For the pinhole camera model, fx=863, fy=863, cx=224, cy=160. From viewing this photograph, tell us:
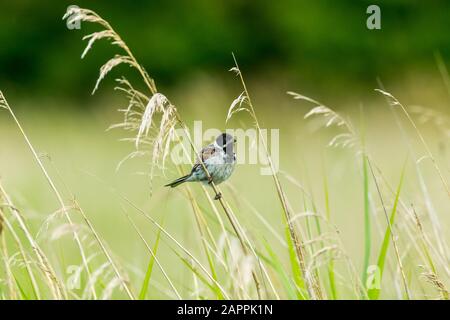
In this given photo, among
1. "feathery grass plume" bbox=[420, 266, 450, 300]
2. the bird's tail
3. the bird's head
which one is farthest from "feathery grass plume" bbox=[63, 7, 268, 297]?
the bird's head

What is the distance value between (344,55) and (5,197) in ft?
51.6

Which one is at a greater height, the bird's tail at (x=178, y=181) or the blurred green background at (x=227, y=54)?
the blurred green background at (x=227, y=54)

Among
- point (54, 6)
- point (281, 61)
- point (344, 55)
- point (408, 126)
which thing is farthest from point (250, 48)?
point (408, 126)

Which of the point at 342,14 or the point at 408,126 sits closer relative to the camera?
the point at 408,126

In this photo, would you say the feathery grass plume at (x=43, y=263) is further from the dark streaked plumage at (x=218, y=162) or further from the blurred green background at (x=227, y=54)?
the blurred green background at (x=227, y=54)

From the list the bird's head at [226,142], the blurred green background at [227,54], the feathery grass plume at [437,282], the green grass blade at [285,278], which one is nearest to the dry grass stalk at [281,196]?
the green grass blade at [285,278]

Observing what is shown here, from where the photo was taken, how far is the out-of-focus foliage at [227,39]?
58.7ft

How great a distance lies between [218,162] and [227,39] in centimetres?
1491

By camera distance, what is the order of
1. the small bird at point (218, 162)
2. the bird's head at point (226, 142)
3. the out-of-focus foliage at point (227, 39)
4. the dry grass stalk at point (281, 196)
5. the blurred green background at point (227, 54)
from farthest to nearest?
the out-of-focus foliage at point (227, 39)
the blurred green background at point (227, 54)
the bird's head at point (226, 142)
the small bird at point (218, 162)
the dry grass stalk at point (281, 196)

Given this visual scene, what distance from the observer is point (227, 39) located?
738 inches

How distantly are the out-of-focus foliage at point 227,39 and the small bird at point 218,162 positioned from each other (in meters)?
13.9

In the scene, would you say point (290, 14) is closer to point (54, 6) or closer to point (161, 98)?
point (54, 6)

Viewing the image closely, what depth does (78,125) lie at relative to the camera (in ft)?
50.5

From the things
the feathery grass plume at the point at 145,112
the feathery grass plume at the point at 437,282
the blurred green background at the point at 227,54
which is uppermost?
the blurred green background at the point at 227,54
